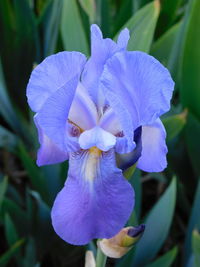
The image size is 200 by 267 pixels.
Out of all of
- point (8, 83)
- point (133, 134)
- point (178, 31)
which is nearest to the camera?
point (133, 134)

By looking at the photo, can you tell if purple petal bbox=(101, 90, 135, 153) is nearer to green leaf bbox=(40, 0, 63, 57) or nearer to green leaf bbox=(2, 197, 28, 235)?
green leaf bbox=(2, 197, 28, 235)

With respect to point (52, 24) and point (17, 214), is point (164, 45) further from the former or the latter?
point (17, 214)

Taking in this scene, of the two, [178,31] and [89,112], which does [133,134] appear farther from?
[178,31]

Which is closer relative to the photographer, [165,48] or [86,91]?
[86,91]

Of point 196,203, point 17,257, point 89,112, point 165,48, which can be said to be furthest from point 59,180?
point 89,112

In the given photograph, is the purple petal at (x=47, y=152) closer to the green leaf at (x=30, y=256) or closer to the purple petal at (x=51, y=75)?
the purple petal at (x=51, y=75)

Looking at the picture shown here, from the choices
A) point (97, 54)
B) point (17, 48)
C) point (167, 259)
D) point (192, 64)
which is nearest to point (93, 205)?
point (97, 54)

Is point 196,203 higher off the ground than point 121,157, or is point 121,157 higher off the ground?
point 121,157
